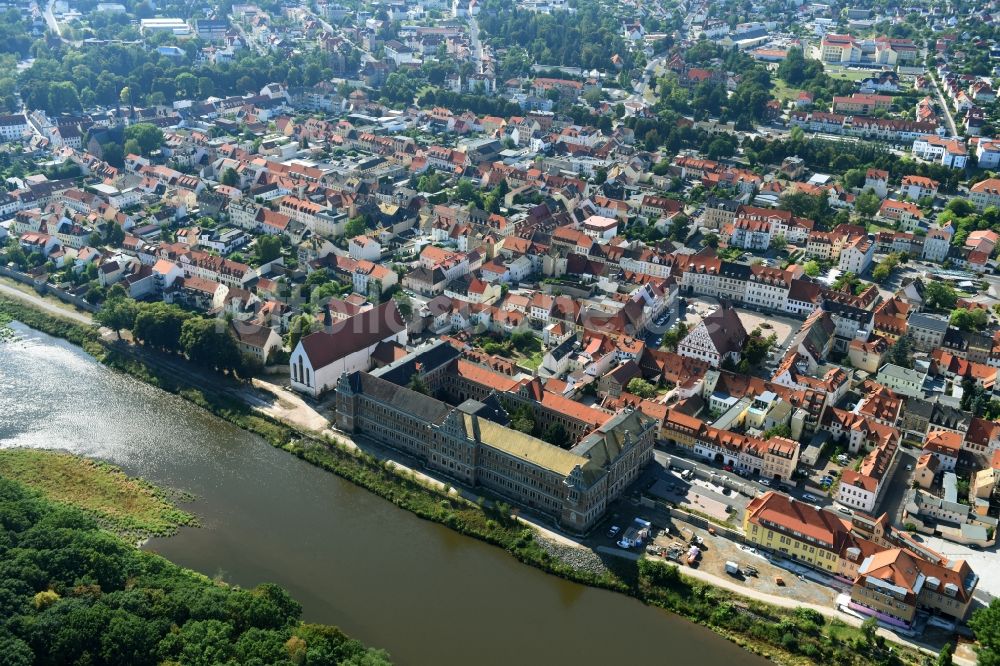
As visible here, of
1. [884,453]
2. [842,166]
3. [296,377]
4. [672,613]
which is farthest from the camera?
[842,166]

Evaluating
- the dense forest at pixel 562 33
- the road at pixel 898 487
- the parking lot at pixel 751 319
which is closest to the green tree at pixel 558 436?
the road at pixel 898 487

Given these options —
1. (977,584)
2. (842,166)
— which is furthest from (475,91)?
(977,584)

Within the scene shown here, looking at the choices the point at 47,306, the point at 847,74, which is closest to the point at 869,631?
the point at 47,306

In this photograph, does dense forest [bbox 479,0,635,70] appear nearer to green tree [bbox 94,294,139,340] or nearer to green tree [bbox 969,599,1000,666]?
green tree [bbox 94,294,139,340]

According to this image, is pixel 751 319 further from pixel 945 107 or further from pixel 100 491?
pixel 945 107

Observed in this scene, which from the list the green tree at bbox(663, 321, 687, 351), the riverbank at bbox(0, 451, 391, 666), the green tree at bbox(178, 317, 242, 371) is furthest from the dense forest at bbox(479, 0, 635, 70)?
the riverbank at bbox(0, 451, 391, 666)

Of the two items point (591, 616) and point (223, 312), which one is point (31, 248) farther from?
point (591, 616)

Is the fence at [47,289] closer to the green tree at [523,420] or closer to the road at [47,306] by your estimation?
the road at [47,306]
